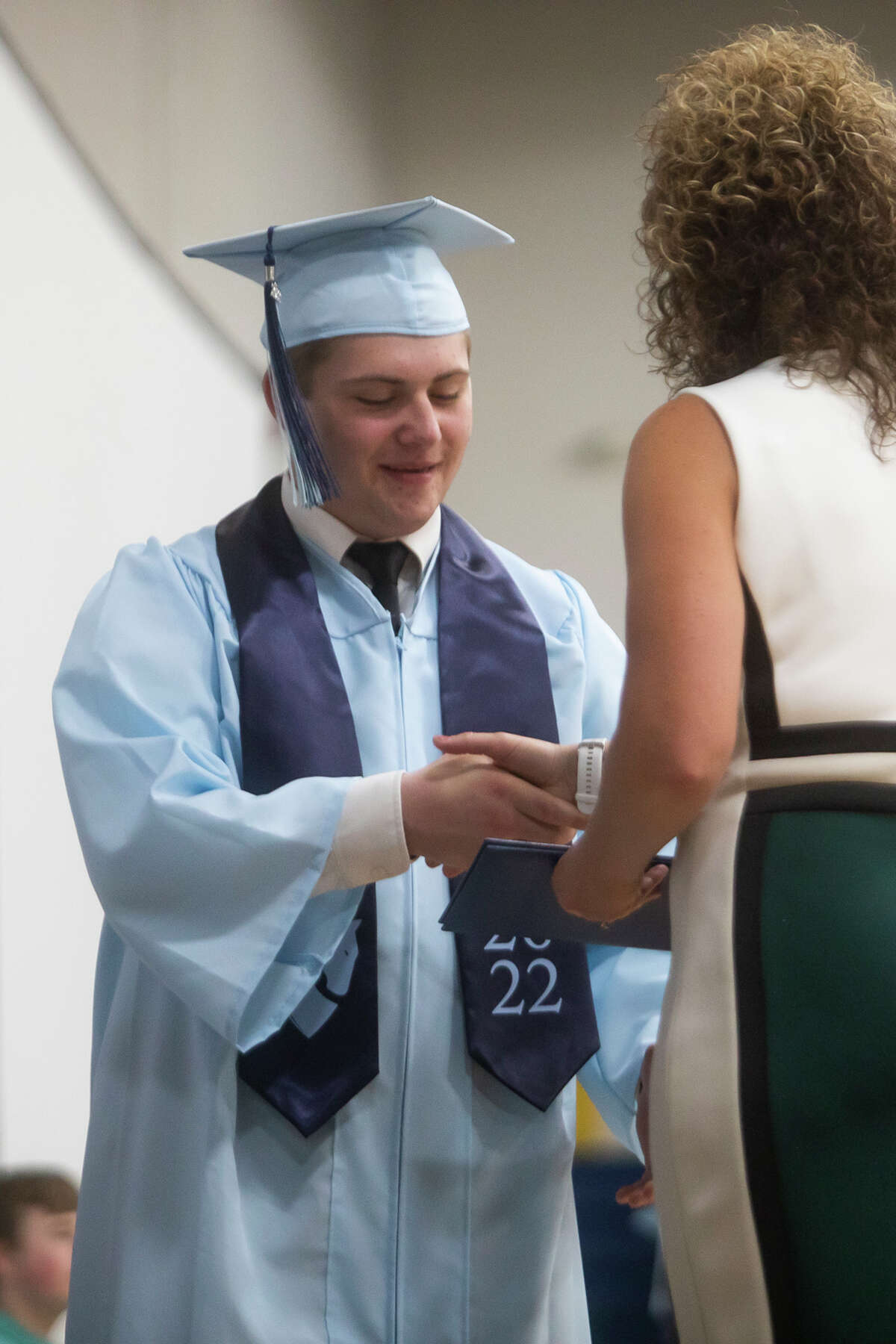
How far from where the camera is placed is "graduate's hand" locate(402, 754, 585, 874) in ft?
4.64

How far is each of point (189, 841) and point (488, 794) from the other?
314 millimetres

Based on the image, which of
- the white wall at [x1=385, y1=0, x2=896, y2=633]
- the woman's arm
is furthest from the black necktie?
the white wall at [x1=385, y1=0, x2=896, y2=633]

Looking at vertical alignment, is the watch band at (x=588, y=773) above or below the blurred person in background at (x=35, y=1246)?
above

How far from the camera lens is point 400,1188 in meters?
1.52

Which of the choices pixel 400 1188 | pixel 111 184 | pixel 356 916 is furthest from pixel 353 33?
pixel 400 1188

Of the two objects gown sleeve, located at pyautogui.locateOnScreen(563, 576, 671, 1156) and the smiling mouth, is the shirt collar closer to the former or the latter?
the smiling mouth

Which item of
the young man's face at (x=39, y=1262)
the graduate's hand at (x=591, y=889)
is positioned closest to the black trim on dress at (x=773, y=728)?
the graduate's hand at (x=591, y=889)

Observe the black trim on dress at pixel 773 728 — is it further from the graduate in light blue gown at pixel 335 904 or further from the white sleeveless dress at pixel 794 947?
the graduate in light blue gown at pixel 335 904

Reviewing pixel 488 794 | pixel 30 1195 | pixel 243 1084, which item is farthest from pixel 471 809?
pixel 30 1195

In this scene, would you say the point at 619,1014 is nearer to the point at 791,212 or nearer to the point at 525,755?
the point at 525,755

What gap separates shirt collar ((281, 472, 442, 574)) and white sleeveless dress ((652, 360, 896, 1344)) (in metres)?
0.81

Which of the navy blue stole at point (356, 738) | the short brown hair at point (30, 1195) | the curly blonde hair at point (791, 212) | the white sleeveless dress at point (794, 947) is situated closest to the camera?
the white sleeveless dress at point (794, 947)

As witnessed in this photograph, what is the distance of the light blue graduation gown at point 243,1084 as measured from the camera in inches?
55.9

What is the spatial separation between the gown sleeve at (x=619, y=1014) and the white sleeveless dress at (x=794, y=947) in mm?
679
